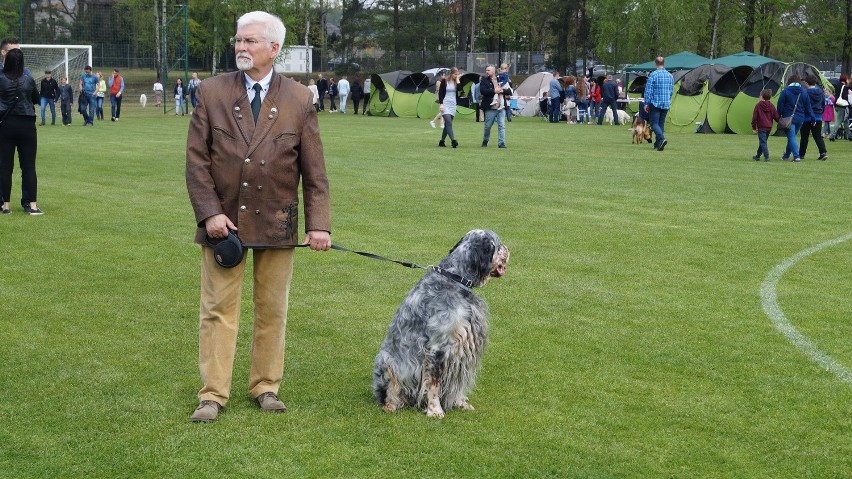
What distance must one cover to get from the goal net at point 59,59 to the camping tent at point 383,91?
42.9 feet

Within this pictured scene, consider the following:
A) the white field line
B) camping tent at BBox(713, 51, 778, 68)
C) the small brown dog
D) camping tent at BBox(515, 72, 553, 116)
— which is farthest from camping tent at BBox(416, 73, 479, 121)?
the white field line

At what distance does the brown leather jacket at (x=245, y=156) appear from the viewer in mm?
5574

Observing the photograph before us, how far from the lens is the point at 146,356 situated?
23.3ft

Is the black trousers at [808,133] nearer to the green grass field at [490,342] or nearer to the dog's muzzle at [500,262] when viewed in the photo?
the green grass field at [490,342]

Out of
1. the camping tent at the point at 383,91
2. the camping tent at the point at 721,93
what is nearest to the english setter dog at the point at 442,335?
the camping tent at the point at 721,93

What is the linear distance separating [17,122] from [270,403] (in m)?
8.91

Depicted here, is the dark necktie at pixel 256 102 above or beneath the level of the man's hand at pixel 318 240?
above

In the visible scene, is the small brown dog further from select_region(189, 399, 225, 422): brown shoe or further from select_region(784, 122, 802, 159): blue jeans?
select_region(189, 399, 225, 422): brown shoe

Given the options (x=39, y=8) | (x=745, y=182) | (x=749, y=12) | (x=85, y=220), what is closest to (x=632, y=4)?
(x=749, y=12)

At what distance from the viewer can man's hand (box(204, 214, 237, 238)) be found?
5496 millimetres

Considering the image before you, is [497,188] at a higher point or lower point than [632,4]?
lower

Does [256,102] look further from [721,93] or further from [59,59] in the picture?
[59,59]

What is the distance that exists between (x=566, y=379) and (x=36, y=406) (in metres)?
3.19

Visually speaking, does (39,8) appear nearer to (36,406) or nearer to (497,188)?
(497,188)
